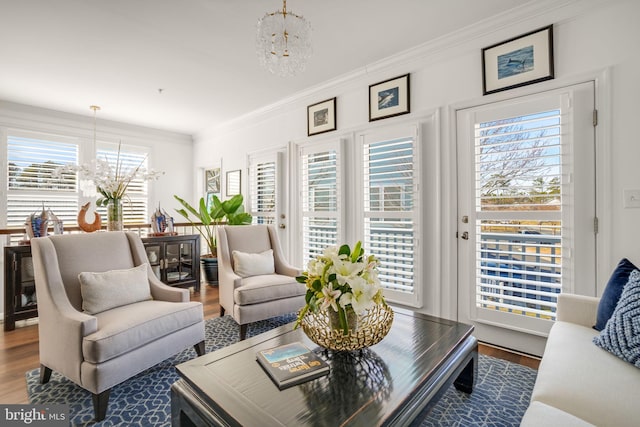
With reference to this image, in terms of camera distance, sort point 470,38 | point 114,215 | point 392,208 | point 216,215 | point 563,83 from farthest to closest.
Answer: point 216,215 → point 392,208 → point 114,215 → point 470,38 → point 563,83

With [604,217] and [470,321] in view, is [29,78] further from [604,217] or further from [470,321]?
[604,217]

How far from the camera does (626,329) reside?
4.36 ft

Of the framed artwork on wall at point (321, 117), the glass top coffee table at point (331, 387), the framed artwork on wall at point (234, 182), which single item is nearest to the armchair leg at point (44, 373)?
the glass top coffee table at point (331, 387)

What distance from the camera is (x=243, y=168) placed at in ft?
16.3

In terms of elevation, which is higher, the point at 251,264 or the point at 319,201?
the point at 319,201

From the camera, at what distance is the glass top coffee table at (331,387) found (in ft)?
3.38

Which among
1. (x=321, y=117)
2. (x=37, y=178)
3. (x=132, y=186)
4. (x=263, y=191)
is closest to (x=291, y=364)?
(x=321, y=117)

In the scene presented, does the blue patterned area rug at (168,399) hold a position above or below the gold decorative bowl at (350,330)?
below

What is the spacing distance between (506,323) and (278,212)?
2.91m

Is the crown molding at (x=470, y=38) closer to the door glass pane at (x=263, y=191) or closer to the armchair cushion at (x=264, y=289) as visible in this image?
the door glass pane at (x=263, y=191)

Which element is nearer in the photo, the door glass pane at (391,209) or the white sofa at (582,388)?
the white sofa at (582,388)

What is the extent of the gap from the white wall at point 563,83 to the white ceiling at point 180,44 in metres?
0.15

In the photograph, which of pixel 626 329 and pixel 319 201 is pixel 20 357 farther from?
pixel 626 329

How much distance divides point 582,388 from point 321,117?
331 cm
